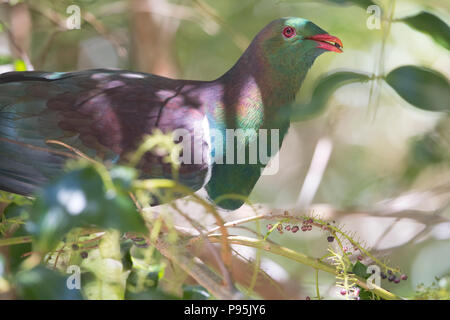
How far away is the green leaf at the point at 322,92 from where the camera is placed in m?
0.87

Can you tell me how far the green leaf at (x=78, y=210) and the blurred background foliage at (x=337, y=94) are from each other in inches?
10.8

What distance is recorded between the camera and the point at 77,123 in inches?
37.6

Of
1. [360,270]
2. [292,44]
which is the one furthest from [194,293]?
[292,44]

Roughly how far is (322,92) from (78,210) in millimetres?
563

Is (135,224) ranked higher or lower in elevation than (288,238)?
higher

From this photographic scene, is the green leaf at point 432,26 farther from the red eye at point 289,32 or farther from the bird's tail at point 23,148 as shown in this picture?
the bird's tail at point 23,148

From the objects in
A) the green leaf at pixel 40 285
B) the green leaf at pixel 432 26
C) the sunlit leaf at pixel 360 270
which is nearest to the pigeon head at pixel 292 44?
the green leaf at pixel 432 26

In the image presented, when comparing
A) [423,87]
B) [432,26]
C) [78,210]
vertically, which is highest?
[432,26]

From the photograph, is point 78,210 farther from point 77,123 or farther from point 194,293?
point 77,123

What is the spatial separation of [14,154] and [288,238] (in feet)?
4.00

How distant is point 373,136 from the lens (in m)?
2.10

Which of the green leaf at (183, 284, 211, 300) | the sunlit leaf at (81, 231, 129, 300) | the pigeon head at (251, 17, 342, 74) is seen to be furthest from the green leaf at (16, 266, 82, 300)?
the pigeon head at (251, 17, 342, 74)
